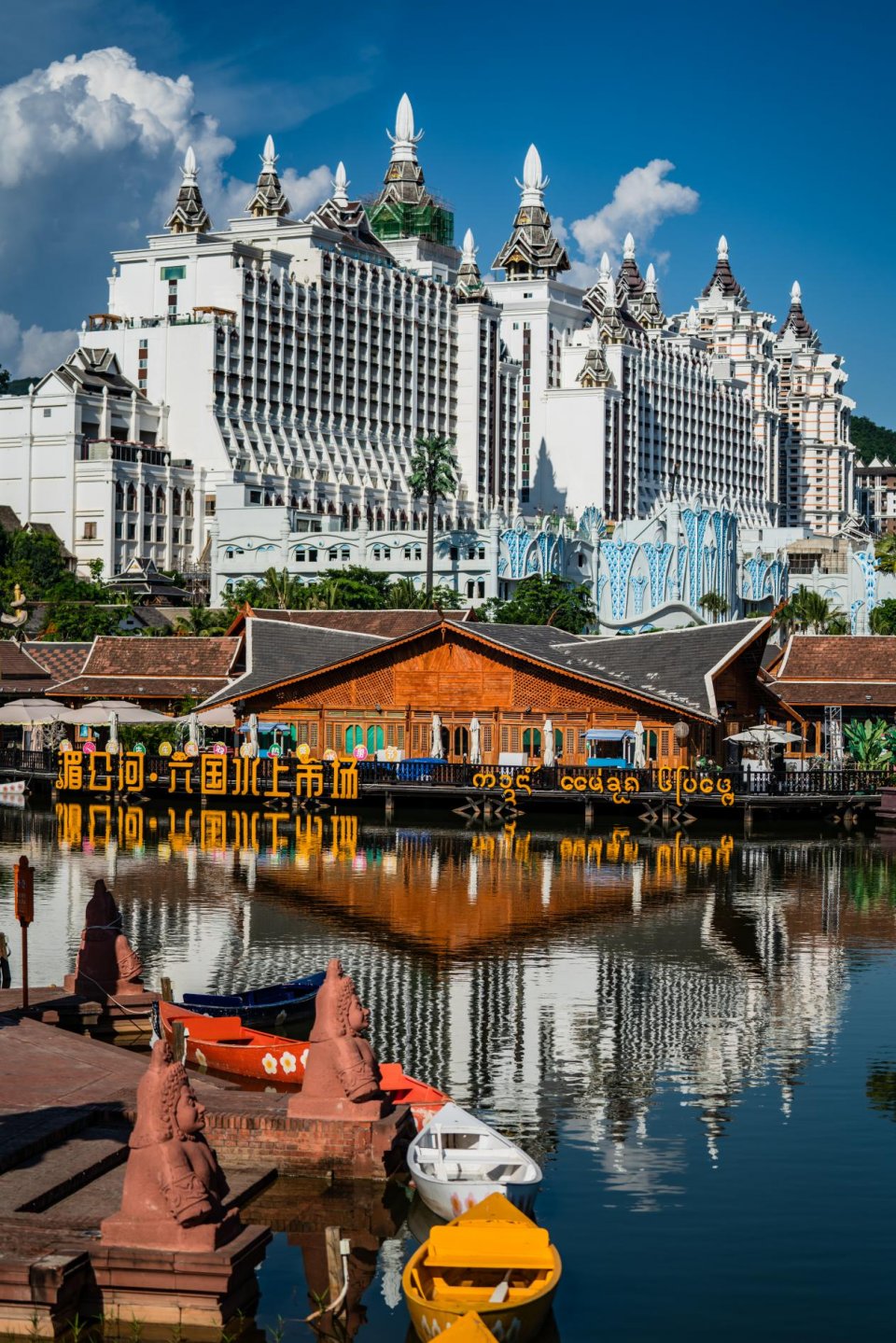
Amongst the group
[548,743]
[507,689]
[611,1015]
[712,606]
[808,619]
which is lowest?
[611,1015]

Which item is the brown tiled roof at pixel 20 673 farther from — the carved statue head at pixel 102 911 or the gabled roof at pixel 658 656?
the carved statue head at pixel 102 911

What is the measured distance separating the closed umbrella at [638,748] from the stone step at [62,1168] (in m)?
49.5

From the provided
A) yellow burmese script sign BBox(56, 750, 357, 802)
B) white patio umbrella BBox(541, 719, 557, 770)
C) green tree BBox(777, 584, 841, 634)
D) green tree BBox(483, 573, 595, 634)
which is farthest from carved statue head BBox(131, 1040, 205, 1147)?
green tree BBox(777, 584, 841, 634)

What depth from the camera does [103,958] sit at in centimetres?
3173

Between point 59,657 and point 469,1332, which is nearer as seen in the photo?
point 469,1332

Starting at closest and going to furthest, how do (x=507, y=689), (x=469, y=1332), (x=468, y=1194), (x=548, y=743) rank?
(x=469, y=1332) < (x=468, y=1194) < (x=548, y=743) < (x=507, y=689)

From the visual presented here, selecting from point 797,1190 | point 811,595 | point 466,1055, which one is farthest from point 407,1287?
point 811,595

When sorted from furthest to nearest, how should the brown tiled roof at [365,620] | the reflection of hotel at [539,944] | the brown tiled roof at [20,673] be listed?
the brown tiled roof at [365,620], the brown tiled roof at [20,673], the reflection of hotel at [539,944]

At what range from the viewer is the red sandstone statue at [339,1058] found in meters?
23.5

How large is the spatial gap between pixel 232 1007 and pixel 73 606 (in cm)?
8990

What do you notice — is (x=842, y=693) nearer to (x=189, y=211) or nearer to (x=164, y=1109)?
(x=164, y=1109)

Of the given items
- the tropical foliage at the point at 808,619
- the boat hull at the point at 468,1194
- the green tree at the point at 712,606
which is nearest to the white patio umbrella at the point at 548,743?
the boat hull at the point at 468,1194

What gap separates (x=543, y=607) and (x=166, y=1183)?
121600mm

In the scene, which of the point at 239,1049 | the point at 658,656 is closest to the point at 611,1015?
the point at 239,1049
